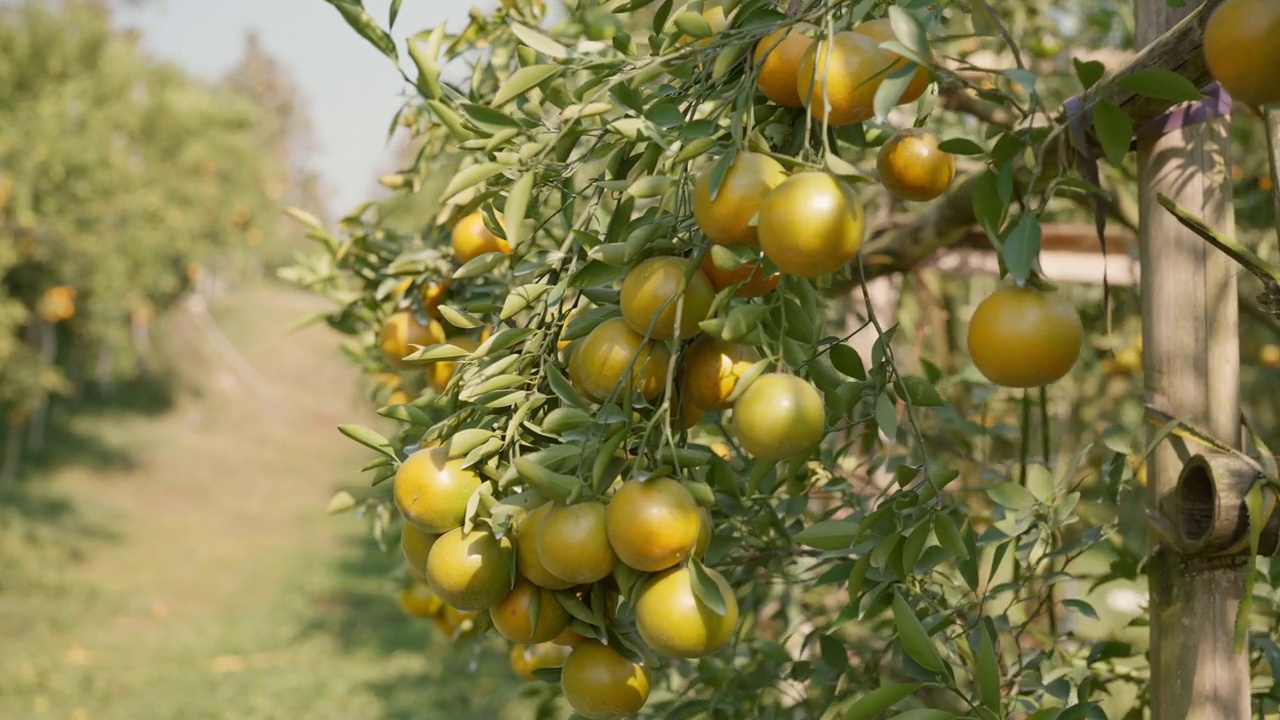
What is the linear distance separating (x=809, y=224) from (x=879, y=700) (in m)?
0.39

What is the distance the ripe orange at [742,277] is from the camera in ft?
2.65

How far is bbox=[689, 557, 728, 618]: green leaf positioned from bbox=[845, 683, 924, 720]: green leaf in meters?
0.16

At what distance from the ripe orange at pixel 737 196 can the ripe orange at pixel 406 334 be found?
25.3 inches

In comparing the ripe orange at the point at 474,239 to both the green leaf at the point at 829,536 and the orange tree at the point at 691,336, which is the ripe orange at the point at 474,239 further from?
the green leaf at the point at 829,536

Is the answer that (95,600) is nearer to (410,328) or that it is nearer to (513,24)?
(410,328)

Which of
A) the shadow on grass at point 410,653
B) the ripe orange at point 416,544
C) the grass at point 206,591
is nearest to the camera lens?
the ripe orange at point 416,544

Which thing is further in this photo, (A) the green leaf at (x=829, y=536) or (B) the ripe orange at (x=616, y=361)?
(A) the green leaf at (x=829, y=536)

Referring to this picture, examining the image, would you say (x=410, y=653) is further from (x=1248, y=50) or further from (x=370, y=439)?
(x=1248, y=50)

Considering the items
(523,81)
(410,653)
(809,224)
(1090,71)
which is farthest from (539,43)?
(410,653)

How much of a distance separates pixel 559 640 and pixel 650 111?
441 mm

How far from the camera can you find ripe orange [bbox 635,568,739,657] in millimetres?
753

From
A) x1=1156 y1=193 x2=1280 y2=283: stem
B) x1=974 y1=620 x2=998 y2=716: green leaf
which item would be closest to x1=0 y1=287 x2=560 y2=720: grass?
x1=974 y1=620 x2=998 y2=716: green leaf

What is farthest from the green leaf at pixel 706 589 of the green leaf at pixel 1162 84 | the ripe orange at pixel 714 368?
the green leaf at pixel 1162 84

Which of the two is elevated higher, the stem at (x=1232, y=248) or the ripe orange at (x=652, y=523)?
the stem at (x=1232, y=248)
